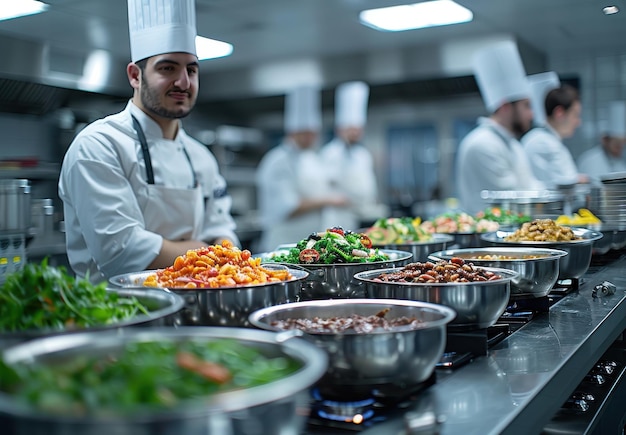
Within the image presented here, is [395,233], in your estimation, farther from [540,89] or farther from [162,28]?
[540,89]

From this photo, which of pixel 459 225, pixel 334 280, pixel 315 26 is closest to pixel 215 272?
pixel 334 280

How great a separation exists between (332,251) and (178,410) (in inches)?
49.5

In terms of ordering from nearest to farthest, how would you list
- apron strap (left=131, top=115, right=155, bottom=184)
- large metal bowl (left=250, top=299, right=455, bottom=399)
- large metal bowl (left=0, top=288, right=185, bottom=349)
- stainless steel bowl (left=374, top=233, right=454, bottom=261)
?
large metal bowl (left=0, top=288, right=185, bottom=349)
large metal bowl (left=250, top=299, right=455, bottom=399)
stainless steel bowl (left=374, top=233, right=454, bottom=261)
apron strap (left=131, top=115, right=155, bottom=184)

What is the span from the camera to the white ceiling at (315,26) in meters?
5.46

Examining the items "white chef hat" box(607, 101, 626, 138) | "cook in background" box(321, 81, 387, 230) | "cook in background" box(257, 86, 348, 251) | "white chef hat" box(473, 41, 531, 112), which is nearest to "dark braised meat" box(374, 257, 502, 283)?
"white chef hat" box(473, 41, 531, 112)

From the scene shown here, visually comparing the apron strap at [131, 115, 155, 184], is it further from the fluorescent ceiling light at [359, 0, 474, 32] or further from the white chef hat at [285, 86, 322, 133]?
the white chef hat at [285, 86, 322, 133]

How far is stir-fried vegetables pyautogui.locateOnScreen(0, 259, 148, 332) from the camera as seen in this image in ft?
3.84

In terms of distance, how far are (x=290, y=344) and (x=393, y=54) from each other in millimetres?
7089

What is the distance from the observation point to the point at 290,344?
93 cm

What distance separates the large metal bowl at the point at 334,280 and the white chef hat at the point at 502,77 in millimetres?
3302

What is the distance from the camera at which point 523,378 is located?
4.39 ft

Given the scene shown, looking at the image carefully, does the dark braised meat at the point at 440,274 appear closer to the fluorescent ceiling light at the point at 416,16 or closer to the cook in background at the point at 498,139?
the cook in background at the point at 498,139

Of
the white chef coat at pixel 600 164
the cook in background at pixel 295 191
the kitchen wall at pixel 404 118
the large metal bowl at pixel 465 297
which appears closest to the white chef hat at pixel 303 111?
the cook in background at pixel 295 191

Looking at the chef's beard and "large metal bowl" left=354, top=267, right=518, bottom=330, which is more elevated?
the chef's beard
